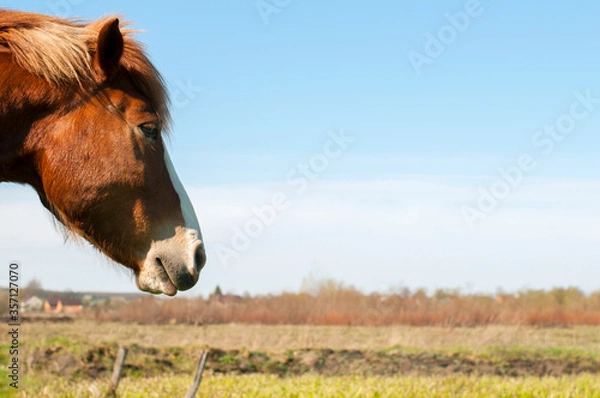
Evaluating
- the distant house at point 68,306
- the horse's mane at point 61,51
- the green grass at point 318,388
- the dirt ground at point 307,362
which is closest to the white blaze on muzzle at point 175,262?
the horse's mane at point 61,51

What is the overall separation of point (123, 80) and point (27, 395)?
20.3 feet

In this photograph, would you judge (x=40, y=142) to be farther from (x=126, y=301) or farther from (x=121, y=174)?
(x=126, y=301)

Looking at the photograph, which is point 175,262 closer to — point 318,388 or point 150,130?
point 150,130

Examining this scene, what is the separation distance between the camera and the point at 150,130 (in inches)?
100

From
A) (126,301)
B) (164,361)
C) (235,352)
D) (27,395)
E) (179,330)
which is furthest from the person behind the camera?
(126,301)

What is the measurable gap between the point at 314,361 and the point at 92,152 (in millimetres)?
11542

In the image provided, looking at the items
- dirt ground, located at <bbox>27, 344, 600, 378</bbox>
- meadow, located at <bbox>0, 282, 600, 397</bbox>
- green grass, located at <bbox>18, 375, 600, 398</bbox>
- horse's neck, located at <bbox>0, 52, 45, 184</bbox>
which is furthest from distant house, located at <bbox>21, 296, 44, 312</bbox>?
horse's neck, located at <bbox>0, 52, 45, 184</bbox>

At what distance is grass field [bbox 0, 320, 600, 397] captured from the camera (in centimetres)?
838

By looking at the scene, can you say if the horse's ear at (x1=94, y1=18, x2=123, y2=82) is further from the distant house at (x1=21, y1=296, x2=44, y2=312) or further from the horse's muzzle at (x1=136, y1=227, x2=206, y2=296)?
the distant house at (x1=21, y1=296, x2=44, y2=312)

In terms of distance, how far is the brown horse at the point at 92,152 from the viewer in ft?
7.89

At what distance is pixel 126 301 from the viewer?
78.4ft

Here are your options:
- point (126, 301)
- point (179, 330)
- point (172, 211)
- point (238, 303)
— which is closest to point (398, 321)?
point (238, 303)

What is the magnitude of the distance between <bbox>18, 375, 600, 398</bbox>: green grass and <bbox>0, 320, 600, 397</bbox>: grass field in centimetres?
2

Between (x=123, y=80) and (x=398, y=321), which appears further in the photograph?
(x=398, y=321)
